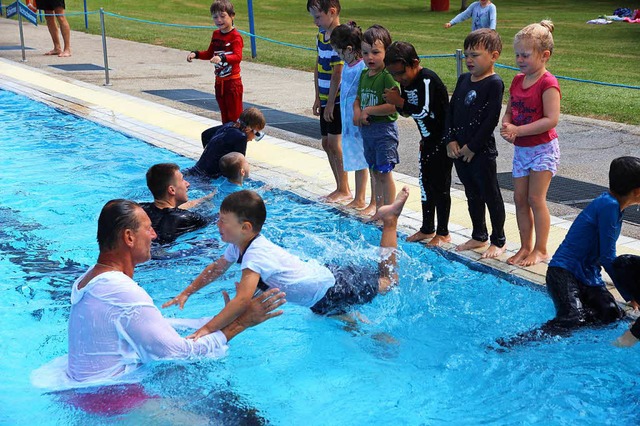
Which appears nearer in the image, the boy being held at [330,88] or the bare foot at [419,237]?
the bare foot at [419,237]

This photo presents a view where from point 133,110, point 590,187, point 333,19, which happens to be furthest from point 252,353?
point 133,110

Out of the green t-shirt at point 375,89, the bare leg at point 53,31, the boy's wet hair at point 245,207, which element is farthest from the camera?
the bare leg at point 53,31

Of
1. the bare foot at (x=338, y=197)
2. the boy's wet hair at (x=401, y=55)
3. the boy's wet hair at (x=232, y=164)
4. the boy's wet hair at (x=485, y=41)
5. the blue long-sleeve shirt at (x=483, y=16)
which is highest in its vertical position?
the blue long-sleeve shirt at (x=483, y=16)

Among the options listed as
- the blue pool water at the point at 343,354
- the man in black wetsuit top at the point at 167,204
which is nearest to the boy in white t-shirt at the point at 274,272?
the blue pool water at the point at 343,354

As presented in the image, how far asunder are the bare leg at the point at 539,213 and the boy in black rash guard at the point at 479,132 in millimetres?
291

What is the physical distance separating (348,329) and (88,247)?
2935 mm

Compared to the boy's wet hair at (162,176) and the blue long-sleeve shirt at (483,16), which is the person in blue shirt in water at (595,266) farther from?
the blue long-sleeve shirt at (483,16)

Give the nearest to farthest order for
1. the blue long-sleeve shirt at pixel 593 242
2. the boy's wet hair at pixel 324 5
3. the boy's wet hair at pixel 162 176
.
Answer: the blue long-sleeve shirt at pixel 593 242 < the boy's wet hair at pixel 162 176 < the boy's wet hair at pixel 324 5

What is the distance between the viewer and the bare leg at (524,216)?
18.7 ft

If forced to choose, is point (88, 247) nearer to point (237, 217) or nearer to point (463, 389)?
point (237, 217)

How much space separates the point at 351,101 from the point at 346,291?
2.51 m

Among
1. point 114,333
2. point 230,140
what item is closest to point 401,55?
point 230,140

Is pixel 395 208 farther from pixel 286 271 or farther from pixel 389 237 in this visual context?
pixel 286 271

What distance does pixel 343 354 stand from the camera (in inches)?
198
